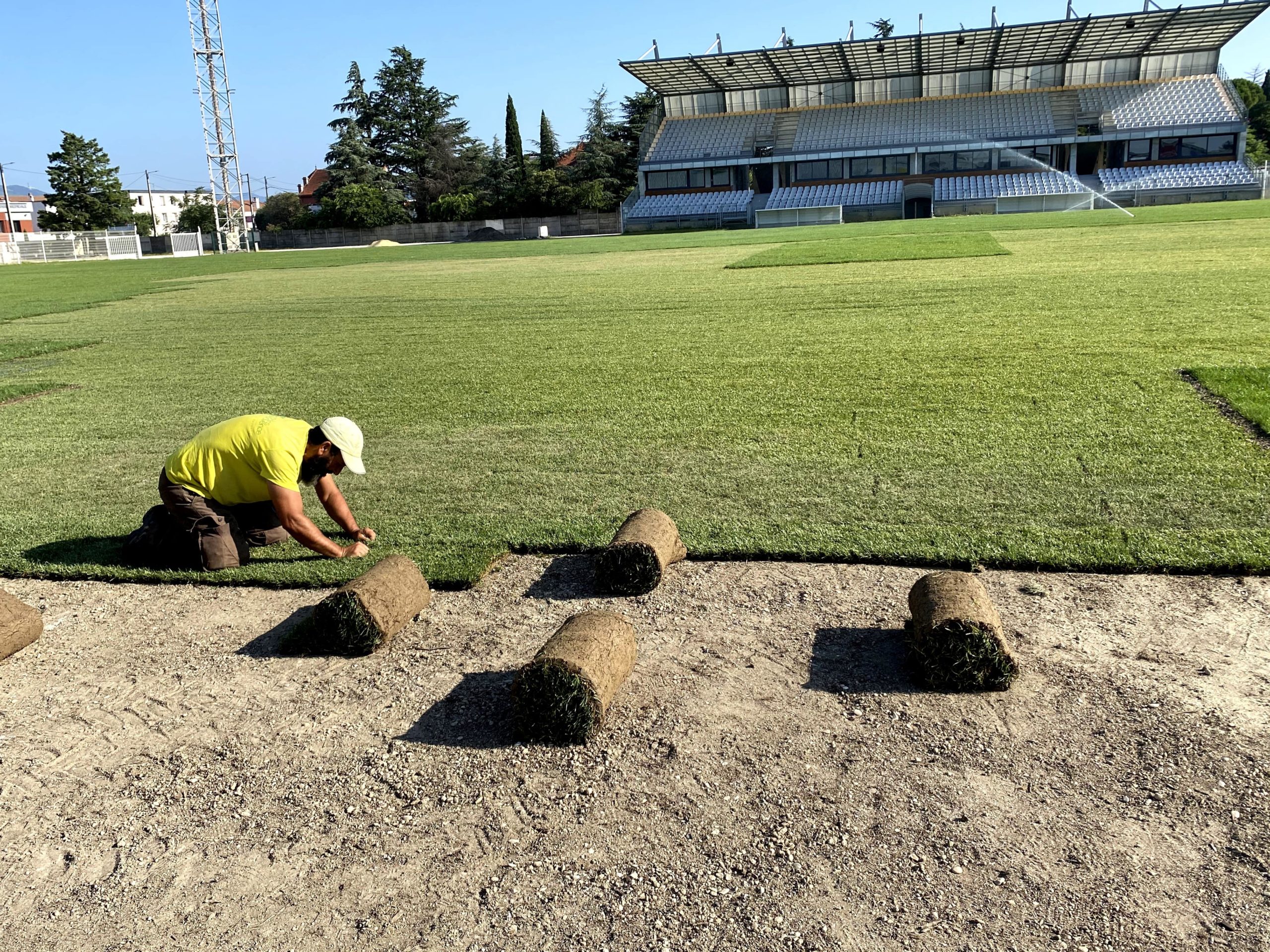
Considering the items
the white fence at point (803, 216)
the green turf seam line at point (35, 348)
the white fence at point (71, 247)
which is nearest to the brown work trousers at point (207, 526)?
the green turf seam line at point (35, 348)

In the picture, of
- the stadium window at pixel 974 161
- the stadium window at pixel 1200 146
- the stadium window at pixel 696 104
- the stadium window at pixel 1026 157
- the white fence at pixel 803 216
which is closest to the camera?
the white fence at pixel 803 216

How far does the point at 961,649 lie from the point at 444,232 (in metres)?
74.9

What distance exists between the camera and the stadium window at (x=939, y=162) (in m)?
63.1

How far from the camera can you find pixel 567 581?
19.4ft

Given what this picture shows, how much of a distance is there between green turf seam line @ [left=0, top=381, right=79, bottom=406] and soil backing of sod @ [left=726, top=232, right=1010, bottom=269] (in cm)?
1615

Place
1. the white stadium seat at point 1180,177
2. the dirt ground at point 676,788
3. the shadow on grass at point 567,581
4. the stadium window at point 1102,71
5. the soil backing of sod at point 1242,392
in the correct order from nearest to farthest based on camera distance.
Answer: the dirt ground at point 676,788
the shadow on grass at point 567,581
the soil backing of sod at point 1242,392
the white stadium seat at point 1180,177
the stadium window at point 1102,71

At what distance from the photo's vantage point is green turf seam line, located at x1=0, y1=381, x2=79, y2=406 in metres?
12.3

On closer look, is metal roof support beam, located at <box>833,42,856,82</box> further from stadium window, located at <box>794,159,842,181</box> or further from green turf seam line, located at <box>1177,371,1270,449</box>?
green turf seam line, located at <box>1177,371,1270,449</box>

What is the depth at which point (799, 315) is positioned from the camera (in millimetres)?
15477

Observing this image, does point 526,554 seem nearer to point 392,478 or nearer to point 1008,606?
point 392,478

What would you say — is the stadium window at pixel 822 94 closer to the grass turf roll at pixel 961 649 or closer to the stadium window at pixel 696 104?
the stadium window at pixel 696 104

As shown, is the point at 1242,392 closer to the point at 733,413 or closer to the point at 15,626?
the point at 733,413

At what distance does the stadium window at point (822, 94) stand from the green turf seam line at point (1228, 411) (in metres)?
67.9

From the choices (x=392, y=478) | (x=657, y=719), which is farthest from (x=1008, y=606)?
(x=392, y=478)
